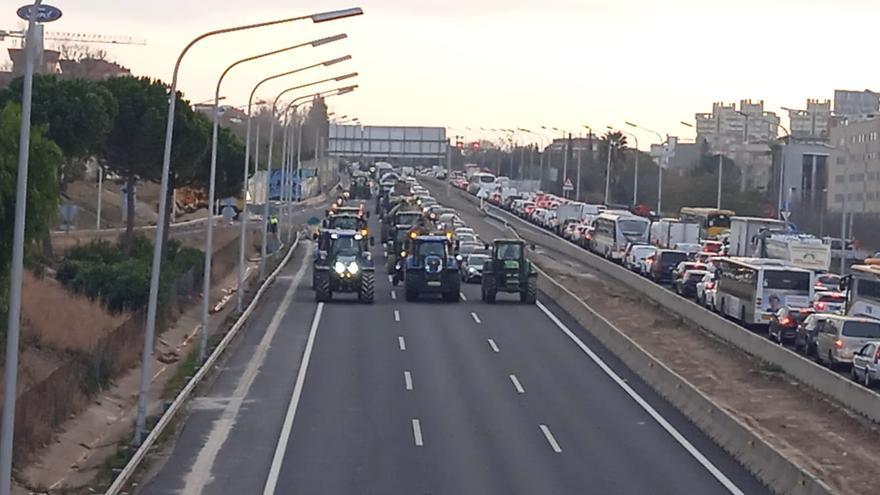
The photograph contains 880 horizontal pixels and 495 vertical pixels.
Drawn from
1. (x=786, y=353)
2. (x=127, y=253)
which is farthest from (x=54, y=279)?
(x=786, y=353)

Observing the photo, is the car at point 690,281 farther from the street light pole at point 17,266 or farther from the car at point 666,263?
the street light pole at point 17,266

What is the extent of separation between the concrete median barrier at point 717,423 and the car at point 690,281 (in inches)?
595

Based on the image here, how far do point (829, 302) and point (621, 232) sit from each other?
30.1 m

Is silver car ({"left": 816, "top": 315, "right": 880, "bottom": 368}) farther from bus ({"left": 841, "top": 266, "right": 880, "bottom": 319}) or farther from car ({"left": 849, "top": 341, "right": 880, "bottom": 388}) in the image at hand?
bus ({"left": 841, "top": 266, "right": 880, "bottom": 319})

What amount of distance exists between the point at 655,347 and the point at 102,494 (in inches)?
1033

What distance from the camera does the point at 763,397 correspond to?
37781 millimetres

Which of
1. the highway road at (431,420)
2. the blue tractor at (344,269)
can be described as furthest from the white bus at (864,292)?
the blue tractor at (344,269)

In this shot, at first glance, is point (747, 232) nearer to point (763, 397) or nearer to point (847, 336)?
point (847, 336)

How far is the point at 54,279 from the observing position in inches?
2005

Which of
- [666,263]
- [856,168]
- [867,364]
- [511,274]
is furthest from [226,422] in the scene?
[856,168]

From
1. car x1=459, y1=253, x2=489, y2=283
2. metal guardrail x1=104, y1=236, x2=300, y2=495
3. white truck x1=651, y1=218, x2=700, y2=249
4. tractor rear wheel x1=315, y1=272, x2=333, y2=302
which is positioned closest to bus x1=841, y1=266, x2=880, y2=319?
tractor rear wheel x1=315, y1=272, x2=333, y2=302

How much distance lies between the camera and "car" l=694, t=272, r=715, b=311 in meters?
59.0

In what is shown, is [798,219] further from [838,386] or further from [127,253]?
[838,386]

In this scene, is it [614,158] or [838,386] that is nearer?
[838,386]
